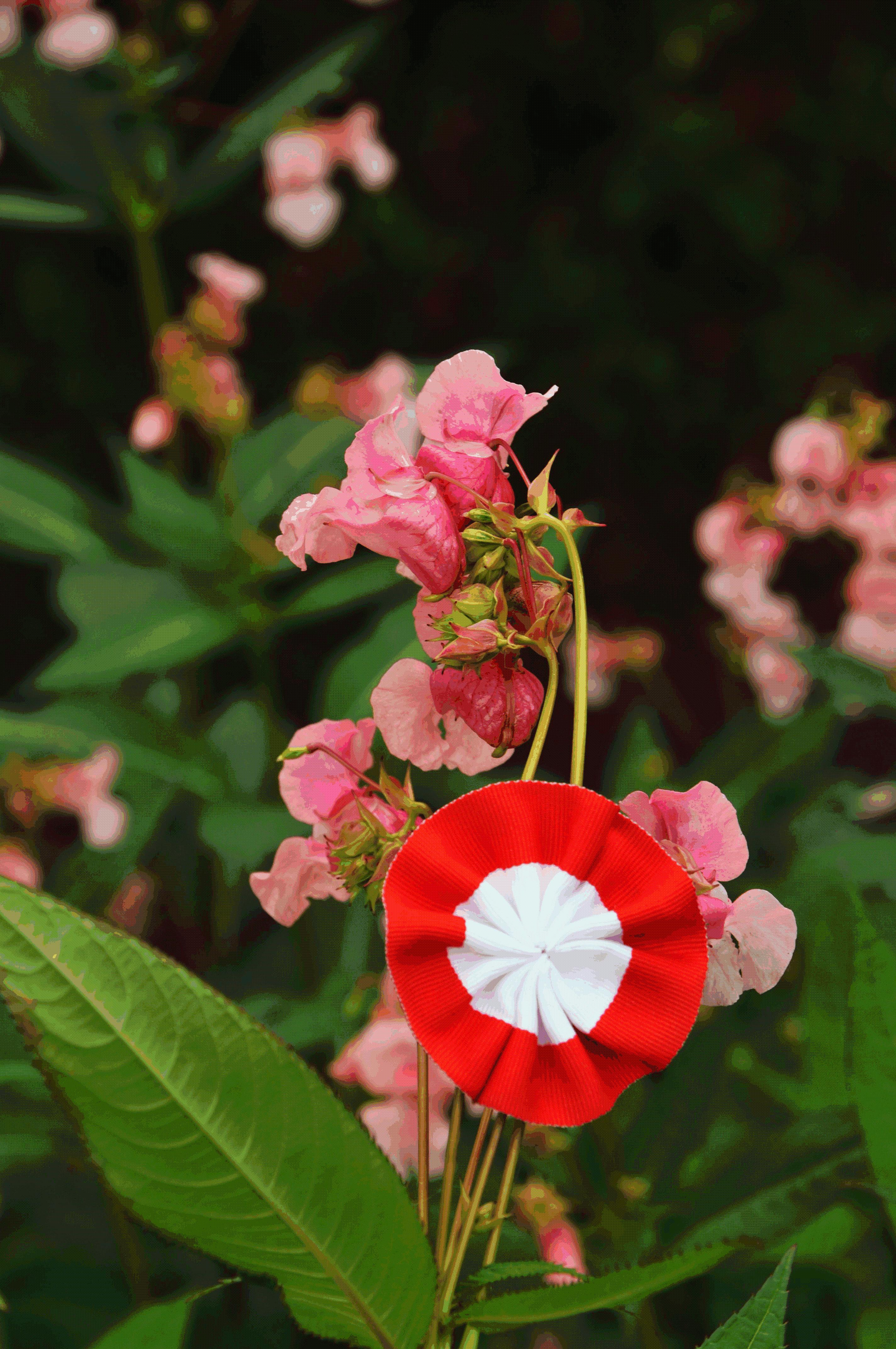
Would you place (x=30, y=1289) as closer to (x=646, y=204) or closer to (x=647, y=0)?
(x=646, y=204)

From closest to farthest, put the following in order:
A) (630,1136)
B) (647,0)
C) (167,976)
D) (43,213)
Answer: (167,976)
(630,1136)
(43,213)
(647,0)

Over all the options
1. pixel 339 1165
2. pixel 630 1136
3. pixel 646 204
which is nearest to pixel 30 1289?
pixel 630 1136

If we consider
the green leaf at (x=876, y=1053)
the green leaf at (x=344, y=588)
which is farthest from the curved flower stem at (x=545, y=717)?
the green leaf at (x=344, y=588)

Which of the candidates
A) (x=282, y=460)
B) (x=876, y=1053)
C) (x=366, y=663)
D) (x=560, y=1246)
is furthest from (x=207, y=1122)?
(x=282, y=460)

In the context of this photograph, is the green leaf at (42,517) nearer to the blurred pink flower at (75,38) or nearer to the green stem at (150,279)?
the green stem at (150,279)

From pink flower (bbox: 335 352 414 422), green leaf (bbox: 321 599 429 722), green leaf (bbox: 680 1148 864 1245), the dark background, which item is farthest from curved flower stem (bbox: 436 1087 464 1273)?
the dark background

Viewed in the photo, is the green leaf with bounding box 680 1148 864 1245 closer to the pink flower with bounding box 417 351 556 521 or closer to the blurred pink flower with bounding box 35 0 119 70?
the pink flower with bounding box 417 351 556 521

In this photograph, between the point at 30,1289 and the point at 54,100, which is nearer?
the point at 30,1289
